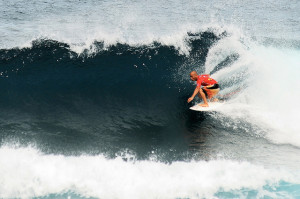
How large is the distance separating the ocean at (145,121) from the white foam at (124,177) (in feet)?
0.08

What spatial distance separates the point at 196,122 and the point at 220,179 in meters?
2.38

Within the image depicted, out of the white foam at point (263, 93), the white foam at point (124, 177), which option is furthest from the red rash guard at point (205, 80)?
the white foam at point (124, 177)

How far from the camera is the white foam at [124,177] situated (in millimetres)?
6734

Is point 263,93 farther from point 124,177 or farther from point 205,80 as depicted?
point 124,177

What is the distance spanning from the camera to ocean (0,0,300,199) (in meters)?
6.89

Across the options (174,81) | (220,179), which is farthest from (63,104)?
(220,179)

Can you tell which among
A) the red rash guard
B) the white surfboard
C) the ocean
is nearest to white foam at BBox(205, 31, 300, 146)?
the ocean

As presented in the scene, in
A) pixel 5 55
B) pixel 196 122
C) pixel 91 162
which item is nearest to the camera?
pixel 91 162

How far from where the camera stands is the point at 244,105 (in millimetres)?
9664

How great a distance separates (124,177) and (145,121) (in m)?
2.53

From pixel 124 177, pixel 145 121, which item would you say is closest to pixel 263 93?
pixel 145 121

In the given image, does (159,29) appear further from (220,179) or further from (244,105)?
(220,179)

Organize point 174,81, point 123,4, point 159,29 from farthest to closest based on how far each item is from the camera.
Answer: point 123,4, point 159,29, point 174,81

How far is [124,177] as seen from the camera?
6953 mm
